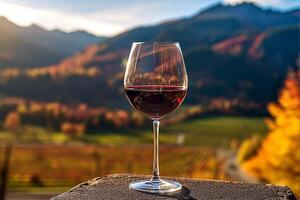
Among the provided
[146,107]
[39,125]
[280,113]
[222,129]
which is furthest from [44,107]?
[146,107]

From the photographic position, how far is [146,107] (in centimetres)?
160

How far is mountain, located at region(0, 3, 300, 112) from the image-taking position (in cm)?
7256

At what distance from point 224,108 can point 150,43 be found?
73443 mm

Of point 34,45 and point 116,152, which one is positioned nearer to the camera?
point 116,152

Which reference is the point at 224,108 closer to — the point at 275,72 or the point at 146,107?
the point at 275,72

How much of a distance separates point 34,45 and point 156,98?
7236 centimetres

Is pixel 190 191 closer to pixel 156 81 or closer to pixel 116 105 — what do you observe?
pixel 156 81

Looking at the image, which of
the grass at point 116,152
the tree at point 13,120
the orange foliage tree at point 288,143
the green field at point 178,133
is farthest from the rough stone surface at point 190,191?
the tree at point 13,120

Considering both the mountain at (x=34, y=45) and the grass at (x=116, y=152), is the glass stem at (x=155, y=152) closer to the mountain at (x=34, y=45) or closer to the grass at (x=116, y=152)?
the grass at (x=116, y=152)

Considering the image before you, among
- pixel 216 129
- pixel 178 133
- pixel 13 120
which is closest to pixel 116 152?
pixel 178 133

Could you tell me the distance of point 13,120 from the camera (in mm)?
63031

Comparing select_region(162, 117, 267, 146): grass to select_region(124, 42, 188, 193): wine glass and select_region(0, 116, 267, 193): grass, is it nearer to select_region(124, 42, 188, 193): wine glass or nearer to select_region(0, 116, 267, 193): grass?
select_region(0, 116, 267, 193): grass

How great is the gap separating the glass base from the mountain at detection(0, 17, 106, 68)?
64.0 m

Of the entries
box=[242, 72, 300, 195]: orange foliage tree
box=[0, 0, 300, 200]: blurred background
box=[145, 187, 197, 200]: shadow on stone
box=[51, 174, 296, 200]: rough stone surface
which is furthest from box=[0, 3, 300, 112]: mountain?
box=[145, 187, 197, 200]: shadow on stone
